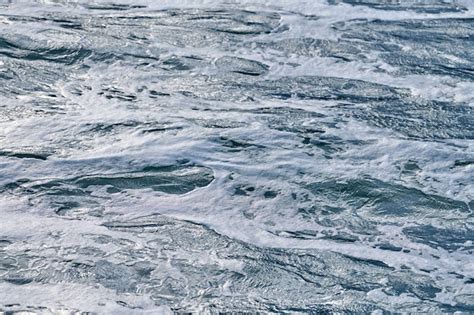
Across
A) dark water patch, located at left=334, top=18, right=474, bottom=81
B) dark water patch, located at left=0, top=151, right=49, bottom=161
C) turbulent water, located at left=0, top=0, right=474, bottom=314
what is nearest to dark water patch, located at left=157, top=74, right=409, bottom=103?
turbulent water, located at left=0, top=0, right=474, bottom=314

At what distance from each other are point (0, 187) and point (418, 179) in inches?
62.9

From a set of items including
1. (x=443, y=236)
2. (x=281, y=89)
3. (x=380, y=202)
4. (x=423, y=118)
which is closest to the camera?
(x=443, y=236)

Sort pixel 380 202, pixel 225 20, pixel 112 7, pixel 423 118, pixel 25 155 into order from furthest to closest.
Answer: pixel 112 7
pixel 225 20
pixel 423 118
pixel 25 155
pixel 380 202

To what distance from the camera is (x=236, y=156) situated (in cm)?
331

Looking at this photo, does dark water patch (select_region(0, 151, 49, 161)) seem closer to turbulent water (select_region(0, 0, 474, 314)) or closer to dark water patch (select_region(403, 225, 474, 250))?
turbulent water (select_region(0, 0, 474, 314))

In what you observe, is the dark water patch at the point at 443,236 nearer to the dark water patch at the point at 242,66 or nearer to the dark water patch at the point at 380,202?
the dark water patch at the point at 380,202

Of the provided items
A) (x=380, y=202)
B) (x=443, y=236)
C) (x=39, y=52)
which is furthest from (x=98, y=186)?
(x=443, y=236)

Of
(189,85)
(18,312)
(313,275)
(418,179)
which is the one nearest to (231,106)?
(189,85)

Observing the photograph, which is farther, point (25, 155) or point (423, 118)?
point (423, 118)

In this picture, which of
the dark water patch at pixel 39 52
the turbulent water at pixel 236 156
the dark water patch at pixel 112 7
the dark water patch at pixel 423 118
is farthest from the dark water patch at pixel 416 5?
the dark water patch at pixel 39 52

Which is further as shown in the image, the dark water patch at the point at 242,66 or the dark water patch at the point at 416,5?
the dark water patch at the point at 416,5

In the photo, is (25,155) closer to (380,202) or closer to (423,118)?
(380,202)

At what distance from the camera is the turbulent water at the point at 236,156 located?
2680 mm

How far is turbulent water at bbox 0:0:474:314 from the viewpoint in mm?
2680
